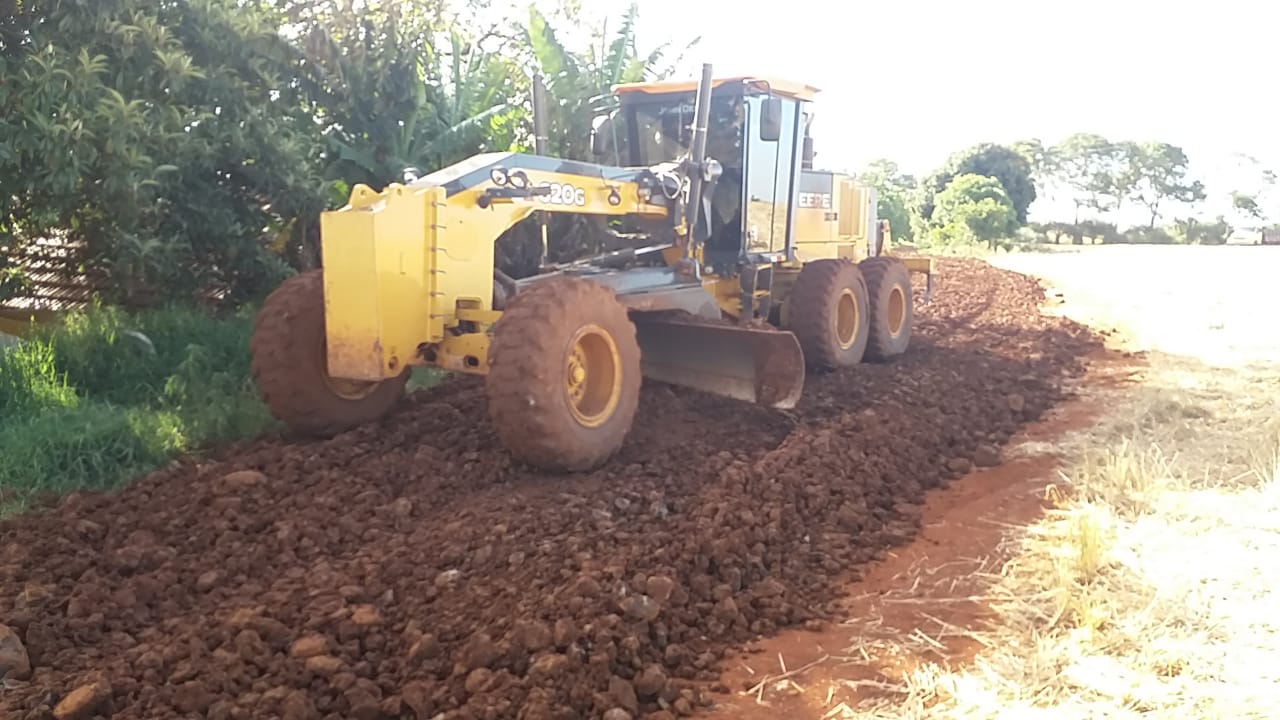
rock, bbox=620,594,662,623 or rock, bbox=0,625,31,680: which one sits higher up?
rock, bbox=620,594,662,623

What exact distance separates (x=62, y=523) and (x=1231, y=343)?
35.8 ft

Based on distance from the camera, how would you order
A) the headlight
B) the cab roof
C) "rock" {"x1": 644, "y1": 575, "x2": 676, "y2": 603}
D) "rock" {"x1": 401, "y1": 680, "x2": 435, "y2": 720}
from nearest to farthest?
"rock" {"x1": 401, "y1": 680, "x2": 435, "y2": 720} < "rock" {"x1": 644, "y1": 575, "x2": 676, "y2": 603} < the headlight < the cab roof

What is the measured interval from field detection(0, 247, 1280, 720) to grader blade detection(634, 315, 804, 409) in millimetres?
196

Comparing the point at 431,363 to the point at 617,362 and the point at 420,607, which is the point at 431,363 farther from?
the point at 420,607

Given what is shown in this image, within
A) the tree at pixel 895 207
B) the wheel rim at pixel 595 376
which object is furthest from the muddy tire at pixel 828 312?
the tree at pixel 895 207

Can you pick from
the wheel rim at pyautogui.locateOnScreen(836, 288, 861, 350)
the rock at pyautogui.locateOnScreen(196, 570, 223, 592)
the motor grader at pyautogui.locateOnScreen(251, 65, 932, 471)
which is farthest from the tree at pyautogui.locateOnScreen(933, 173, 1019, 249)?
the rock at pyautogui.locateOnScreen(196, 570, 223, 592)

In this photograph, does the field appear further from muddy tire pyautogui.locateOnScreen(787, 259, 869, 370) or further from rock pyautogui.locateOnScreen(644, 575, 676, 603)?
muddy tire pyautogui.locateOnScreen(787, 259, 869, 370)

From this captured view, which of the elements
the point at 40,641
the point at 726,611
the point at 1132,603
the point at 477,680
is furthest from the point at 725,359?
the point at 40,641

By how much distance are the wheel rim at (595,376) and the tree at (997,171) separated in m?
35.9

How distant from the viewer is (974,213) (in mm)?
33594

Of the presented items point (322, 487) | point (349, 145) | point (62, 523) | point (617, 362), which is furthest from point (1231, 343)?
point (62, 523)

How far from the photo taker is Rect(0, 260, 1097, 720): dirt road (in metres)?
3.48

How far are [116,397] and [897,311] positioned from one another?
6555mm

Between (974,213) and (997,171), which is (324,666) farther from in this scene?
(997,171)
